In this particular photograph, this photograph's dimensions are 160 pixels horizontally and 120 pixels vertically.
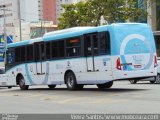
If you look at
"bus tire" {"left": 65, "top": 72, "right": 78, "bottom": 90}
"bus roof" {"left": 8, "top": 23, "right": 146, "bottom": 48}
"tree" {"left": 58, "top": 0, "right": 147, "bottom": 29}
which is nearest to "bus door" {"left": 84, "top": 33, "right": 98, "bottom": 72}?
"bus roof" {"left": 8, "top": 23, "right": 146, "bottom": 48}

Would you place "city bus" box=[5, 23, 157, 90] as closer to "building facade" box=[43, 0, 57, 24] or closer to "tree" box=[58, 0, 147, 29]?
"tree" box=[58, 0, 147, 29]

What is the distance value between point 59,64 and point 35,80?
3.11 metres

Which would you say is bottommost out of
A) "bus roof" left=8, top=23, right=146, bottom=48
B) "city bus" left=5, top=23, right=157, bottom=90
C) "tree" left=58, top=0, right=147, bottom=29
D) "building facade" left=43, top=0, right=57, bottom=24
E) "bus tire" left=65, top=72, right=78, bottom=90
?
"bus tire" left=65, top=72, right=78, bottom=90

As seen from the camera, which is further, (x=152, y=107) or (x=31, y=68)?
(x=31, y=68)

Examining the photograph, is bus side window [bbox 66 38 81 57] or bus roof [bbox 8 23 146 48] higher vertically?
bus roof [bbox 8 23 146 48]

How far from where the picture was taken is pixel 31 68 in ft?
89.3

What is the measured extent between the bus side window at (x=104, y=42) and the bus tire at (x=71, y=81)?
9.50ft

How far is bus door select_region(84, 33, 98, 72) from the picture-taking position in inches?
861

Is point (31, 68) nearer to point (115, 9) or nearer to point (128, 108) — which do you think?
point (128, 108)

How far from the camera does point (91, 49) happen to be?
22.1 m

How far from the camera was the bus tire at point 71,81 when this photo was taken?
2366 cm

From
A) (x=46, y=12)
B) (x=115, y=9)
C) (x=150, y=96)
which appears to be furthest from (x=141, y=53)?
(x=46, y=12)

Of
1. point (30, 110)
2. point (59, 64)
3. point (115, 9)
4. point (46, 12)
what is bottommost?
point (30, 110)

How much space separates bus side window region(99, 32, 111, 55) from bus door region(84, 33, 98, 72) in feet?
1.21
